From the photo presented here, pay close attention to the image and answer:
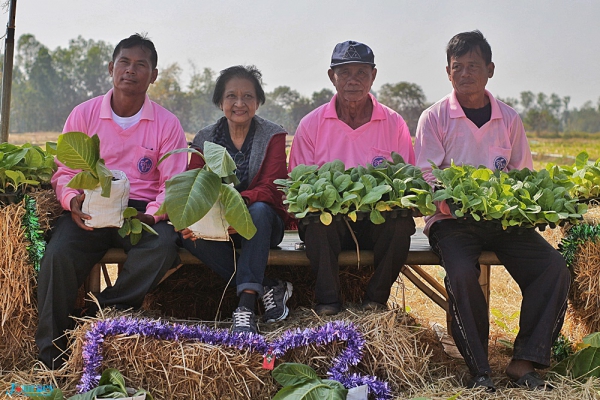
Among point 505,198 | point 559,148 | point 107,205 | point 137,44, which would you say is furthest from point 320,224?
point 559,148

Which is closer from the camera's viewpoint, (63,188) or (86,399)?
(86,399)

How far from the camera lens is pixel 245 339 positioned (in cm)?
264

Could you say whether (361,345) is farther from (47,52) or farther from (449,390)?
(47,52)

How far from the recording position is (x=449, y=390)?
103 inches

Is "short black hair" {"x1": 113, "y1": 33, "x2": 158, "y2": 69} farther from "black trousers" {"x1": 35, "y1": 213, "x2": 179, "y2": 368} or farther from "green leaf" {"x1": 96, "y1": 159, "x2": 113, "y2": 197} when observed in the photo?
"black trousers" {"x1": 35, "y1": 213, "x2": 179, "y2": 368}

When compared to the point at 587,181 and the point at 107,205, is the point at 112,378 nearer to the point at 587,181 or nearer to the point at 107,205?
the point at 107,205

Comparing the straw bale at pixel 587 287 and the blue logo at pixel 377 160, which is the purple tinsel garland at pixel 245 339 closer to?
the blue logo at pixel 377 160

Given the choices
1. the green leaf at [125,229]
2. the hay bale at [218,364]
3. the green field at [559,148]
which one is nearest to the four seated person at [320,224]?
the green leaf at [125,229]

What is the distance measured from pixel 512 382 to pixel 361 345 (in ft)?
2.57

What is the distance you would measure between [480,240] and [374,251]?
0.53 m

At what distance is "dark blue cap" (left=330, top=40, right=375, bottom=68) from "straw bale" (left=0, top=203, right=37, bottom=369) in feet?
5.86

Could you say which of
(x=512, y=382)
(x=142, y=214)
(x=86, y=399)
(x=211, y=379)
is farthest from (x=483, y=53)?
(x=86, y=399)

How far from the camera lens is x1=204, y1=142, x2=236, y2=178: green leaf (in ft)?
8.87

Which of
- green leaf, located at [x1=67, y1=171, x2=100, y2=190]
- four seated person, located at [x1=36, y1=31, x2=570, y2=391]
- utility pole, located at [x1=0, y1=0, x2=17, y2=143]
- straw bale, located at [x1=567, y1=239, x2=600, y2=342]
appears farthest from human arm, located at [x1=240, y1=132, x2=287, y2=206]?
utility pole, located at [x1=0, y1=0, x2=17, y2=143]
